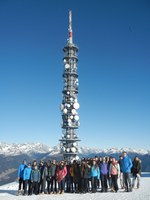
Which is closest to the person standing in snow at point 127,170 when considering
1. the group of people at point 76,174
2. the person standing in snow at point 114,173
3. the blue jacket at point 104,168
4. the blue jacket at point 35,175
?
the group of people at point 76,174

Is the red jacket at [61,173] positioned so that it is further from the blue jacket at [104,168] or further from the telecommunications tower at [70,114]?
the telecommunications tower at [70,114]

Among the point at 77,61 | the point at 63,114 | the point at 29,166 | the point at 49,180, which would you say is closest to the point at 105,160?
Answer: the point at 49,180

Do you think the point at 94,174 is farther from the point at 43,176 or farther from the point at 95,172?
the point at 43,176

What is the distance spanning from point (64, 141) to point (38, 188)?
47.8 metres

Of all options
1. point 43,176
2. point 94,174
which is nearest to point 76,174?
point 94,174

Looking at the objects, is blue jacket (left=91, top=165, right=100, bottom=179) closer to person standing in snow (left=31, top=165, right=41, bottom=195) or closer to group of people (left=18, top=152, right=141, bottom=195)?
group of people (left=18, top=152, right=141, bottom=195)

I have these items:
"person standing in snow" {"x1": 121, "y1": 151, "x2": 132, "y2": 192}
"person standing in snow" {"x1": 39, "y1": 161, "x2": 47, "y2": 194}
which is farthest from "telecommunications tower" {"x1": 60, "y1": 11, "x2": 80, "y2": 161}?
"person standing in snow" {"x1": 121, "y1": 151, "x2": 132, "y2": 192}

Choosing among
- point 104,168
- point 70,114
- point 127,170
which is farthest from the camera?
point 70,114

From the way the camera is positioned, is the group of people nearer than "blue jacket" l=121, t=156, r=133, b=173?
No

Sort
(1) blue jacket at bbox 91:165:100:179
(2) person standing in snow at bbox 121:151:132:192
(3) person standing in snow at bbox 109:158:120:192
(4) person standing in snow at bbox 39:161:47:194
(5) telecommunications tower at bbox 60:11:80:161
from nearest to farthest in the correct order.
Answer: (2) person standing in snow at bbox 121:151:132:192 < (3) person standing in snow at bbox 109:158:120:192 < (1) blue jacket at bbox 91:165:100:179 < (4) person standing in snow at bbox 39:161:47:194 < (5) telecommunications tower at bbox 60:11:80:161

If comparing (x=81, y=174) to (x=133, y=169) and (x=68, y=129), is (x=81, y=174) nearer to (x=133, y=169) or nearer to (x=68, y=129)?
(x=133, y=169)

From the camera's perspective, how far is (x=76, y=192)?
1873cm

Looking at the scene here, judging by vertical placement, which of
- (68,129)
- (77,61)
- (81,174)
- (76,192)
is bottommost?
(76,192)

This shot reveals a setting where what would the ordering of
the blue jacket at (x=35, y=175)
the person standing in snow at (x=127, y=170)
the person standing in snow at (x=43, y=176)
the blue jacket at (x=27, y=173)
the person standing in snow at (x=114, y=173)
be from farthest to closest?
the person standing in snow at (x=43, y=176), the blue jacket at (x=27, y=173), the blue jacket at (x=35, y=175), the person standing in snow at (x=114, y=173), the person standing in snow at (x=127, y=170)
